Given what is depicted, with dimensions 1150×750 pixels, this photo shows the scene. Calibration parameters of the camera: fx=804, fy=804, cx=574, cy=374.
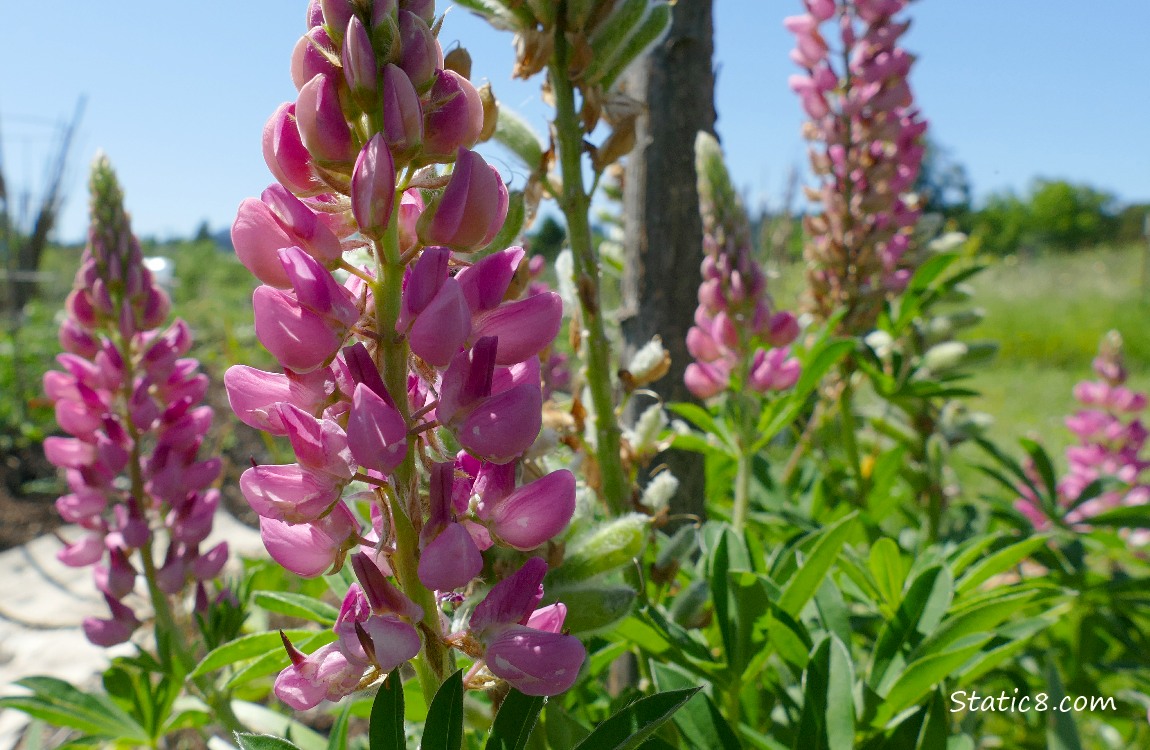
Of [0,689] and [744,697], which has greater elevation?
[744,697]

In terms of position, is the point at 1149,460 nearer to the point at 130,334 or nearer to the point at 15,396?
the point at 130,334

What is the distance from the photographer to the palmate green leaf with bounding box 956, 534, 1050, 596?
118 cm

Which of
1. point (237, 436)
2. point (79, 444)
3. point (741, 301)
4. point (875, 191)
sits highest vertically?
point (875, 191)

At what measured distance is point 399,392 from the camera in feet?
1.97

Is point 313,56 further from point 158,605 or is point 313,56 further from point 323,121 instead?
point 158,605

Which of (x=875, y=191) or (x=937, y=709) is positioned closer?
(x=937, y=709)

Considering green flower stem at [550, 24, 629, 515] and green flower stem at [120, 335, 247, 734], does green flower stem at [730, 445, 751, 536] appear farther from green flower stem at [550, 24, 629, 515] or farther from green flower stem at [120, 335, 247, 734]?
green flower stem at [120, 335, 247, 734]

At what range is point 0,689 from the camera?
2.52 meters

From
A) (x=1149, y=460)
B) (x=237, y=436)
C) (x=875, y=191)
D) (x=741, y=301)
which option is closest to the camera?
(x=741, y=301)

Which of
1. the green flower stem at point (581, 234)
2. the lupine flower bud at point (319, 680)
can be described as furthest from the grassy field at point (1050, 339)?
the lupine flower bud at point (319, 680)

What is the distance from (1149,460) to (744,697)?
7.71 feet

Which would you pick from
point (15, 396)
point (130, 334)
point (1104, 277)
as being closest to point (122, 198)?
point (130, 334)

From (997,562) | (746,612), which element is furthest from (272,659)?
(997,562)

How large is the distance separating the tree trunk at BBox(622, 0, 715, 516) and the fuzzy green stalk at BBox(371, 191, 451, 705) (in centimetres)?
96
